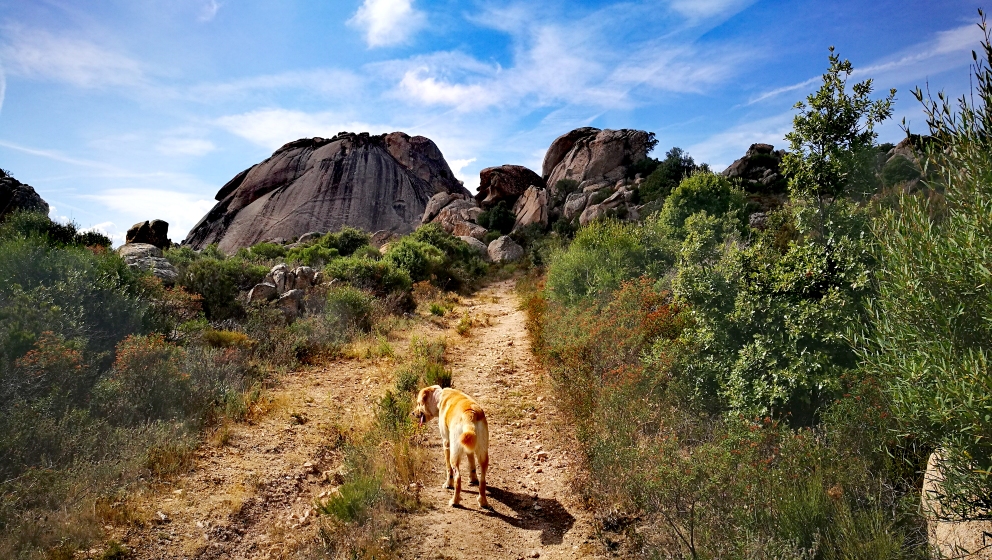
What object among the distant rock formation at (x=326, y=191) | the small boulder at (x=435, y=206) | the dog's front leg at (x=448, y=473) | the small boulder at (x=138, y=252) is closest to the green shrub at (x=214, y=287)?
the small boulder at (x=138, y=252)

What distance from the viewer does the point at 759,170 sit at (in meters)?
37.9

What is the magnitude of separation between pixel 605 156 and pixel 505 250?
59.5ft

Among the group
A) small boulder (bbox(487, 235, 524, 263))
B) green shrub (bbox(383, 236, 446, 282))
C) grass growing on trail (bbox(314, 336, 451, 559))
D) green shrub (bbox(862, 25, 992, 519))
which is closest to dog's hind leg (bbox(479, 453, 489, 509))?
grass growing on trail (bbox(314, 336, 451, 559))

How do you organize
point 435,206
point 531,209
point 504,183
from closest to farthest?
point 531,209 < point 504,183 < point 435,206

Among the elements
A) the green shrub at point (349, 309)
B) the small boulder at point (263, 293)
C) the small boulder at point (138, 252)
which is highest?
the small boulder at point (138, 252)

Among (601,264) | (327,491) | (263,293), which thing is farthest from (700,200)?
(327,491)

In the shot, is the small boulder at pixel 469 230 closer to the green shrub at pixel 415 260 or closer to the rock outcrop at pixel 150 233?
the green shrub at pixel 415 260

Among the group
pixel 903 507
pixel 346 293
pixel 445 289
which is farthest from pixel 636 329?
pixel 445 289

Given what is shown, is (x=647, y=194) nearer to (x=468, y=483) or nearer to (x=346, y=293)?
(x=346, y=293)

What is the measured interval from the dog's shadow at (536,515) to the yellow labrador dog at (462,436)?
0.28 meters

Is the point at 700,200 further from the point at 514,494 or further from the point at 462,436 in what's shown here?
the point at 462,436

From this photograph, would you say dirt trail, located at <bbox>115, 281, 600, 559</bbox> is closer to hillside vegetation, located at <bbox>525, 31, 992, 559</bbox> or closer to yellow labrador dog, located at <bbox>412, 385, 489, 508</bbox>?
yellow labrador dog, located at <bbox>412, 385, 489, 508</bbox>

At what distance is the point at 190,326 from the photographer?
10.1 m

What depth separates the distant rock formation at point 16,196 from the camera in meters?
20.2
